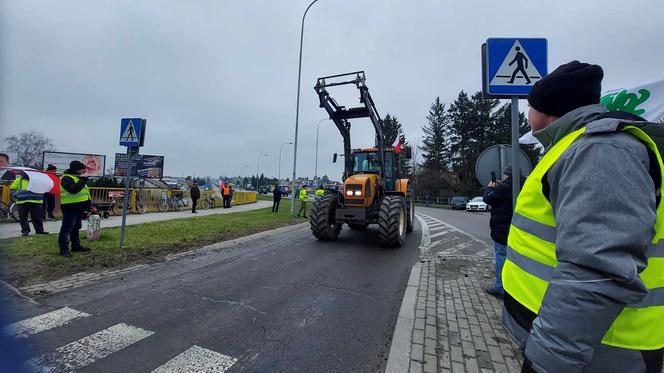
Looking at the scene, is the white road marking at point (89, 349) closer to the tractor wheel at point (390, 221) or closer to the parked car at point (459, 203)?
the tractor wheel at point (390, 221)

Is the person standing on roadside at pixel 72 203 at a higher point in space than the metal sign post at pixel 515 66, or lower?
lower

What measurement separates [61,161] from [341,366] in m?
36.7

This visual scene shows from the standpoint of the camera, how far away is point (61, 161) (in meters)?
29.6

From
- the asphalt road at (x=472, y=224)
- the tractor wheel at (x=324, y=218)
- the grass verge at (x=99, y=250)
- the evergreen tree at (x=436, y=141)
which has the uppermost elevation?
the evergreen tree at (x=436, y=141)

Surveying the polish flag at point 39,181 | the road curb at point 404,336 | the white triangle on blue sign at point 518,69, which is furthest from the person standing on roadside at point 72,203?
the white triangle on blue sign at point 518,69

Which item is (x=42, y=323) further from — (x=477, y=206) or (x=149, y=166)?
(x=149, y=166)

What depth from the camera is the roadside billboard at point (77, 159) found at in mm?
29203

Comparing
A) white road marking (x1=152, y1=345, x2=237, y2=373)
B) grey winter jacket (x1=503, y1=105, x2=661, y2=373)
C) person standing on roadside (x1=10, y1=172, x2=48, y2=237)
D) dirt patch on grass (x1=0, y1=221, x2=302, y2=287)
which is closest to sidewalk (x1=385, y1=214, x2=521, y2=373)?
white road marking (x1=152, y1=345, x2=237, y2=373)

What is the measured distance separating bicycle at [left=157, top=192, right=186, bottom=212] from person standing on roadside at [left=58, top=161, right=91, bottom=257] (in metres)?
13.2

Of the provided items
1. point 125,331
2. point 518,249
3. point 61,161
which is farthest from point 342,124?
point 61,161

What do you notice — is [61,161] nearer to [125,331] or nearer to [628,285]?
[125,331]

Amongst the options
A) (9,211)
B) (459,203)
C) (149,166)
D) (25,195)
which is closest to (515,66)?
(25,195)

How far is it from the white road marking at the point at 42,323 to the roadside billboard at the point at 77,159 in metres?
A: 30.8

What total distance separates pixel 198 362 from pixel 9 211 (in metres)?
12.8
